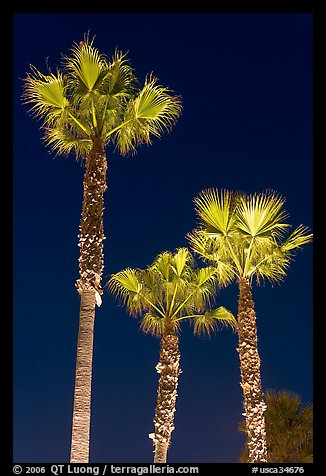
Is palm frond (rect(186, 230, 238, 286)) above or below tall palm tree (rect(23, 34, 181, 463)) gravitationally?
below

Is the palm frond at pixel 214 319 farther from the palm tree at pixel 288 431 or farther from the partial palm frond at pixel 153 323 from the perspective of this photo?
the palm tree at pixel 288 431

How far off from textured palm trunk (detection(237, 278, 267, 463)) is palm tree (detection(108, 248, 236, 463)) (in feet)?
7.52

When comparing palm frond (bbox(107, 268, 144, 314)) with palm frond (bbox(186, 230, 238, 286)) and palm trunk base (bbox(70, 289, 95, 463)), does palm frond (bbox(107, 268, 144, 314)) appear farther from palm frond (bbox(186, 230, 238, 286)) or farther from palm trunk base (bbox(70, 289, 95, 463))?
palm trunk base (bbox(70, 289, 95, 463))

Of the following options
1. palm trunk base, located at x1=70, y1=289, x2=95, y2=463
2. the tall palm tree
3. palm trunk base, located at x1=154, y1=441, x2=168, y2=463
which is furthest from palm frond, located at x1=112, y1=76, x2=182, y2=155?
palm trunk base, located at x1=154, y1=441, x2=168, y2=463

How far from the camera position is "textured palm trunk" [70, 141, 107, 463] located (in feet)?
45.9

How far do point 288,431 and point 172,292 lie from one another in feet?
20.0

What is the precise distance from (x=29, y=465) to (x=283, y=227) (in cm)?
827

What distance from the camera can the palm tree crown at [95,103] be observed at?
15.9 metres

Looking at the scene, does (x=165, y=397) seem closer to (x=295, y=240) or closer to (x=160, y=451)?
(x=160, y=451)

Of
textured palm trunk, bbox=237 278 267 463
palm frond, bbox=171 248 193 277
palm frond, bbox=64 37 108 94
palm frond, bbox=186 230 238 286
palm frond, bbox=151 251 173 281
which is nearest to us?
palm frond, bbox=64 37 108 94

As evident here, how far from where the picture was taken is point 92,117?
641 inches

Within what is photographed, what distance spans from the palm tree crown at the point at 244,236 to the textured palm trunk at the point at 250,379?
666 millimetres

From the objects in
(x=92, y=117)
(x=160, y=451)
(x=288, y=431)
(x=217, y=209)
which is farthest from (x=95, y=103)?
(x=288, y=431)

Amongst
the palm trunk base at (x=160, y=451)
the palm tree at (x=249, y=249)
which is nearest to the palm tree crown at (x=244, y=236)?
the palm tree at (x=249, y=249)
